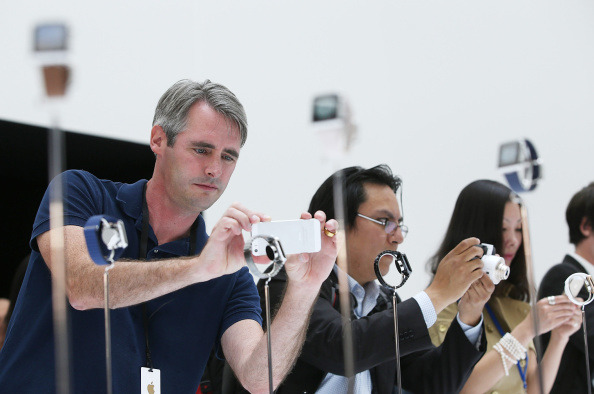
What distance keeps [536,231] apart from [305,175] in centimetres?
91

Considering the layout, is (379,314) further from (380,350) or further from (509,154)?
(509,154)

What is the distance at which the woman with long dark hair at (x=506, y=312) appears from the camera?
61.1 inches

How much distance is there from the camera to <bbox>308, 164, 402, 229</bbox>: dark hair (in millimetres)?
1586

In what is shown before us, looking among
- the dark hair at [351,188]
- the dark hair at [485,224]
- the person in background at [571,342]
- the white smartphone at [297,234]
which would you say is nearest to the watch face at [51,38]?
the white smartphone at [297,234]

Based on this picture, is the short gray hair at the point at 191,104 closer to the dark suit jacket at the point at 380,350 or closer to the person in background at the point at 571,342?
the dark suit jacket at the point at 380,350

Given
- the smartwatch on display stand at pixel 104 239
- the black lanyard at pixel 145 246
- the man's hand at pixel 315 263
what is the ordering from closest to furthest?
the smartwatch on display stand at pixel 104 239
the man's hand at pixel 315 263
the black lanyard at pixel 145 246

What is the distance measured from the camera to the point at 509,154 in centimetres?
108

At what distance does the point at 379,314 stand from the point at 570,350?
71 cm

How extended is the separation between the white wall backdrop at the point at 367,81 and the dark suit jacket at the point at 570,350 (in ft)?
1.00

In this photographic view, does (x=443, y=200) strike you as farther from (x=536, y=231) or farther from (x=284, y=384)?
(x=284, y=384)

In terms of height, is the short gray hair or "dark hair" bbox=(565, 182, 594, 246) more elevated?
the short gray hair

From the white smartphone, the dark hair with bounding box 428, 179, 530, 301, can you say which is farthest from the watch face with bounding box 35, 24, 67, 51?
the dark hair with bounding box 428, 179, 530, 301

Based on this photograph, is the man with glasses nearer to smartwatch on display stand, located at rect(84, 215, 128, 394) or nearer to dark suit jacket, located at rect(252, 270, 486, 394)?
dark suit jacket, located at rect(252, 270, 486, 394)

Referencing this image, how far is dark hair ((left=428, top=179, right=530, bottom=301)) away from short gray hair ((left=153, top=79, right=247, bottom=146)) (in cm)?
71
